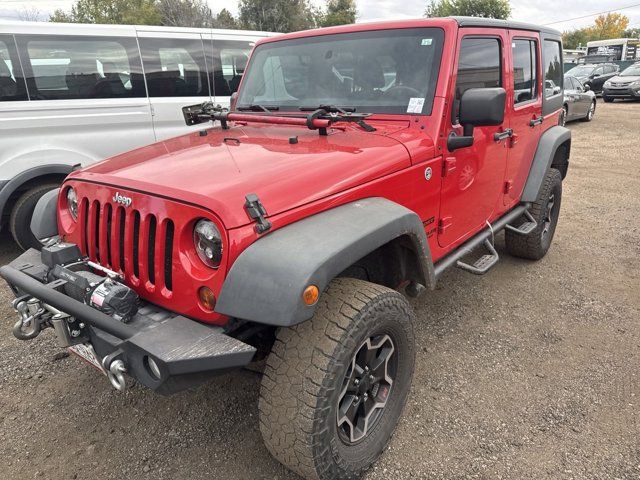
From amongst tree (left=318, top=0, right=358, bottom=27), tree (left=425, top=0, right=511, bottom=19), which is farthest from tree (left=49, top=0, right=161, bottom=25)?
tree (left=425, top=0, right=511, bottom=19)

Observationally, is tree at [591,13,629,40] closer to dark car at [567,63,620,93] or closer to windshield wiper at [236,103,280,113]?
dark car at [567,63,620,93]

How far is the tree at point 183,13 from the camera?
103ft

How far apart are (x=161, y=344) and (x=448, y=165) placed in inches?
73.2

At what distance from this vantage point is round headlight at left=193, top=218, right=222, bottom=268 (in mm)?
1820

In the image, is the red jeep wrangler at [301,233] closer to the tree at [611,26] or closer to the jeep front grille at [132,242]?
the jeep front grille at [132,242]

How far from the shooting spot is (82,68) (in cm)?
489

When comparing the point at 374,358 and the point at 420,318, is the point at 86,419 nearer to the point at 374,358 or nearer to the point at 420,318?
the point at 374,358

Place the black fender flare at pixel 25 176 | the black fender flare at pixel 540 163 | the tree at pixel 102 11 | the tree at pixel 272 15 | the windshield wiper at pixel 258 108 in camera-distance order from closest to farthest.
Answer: the windshield wiper at pixel 258 108, the black fender flare at pixel 540 163, the black fender flare at pixel 25 176, the tree at pixel 272 15, the tree at pixel 102 11

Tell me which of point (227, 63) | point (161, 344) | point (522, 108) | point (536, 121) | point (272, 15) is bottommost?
point (161, 344)

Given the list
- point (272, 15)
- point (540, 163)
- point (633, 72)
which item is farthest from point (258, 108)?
point (272, 15)

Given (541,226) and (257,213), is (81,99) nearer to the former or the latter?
(257,213)

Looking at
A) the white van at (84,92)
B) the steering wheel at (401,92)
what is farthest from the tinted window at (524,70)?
the white van at (84,92)

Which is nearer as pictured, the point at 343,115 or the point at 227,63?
the point at 343,115

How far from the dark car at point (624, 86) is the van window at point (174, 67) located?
18.7 metres
